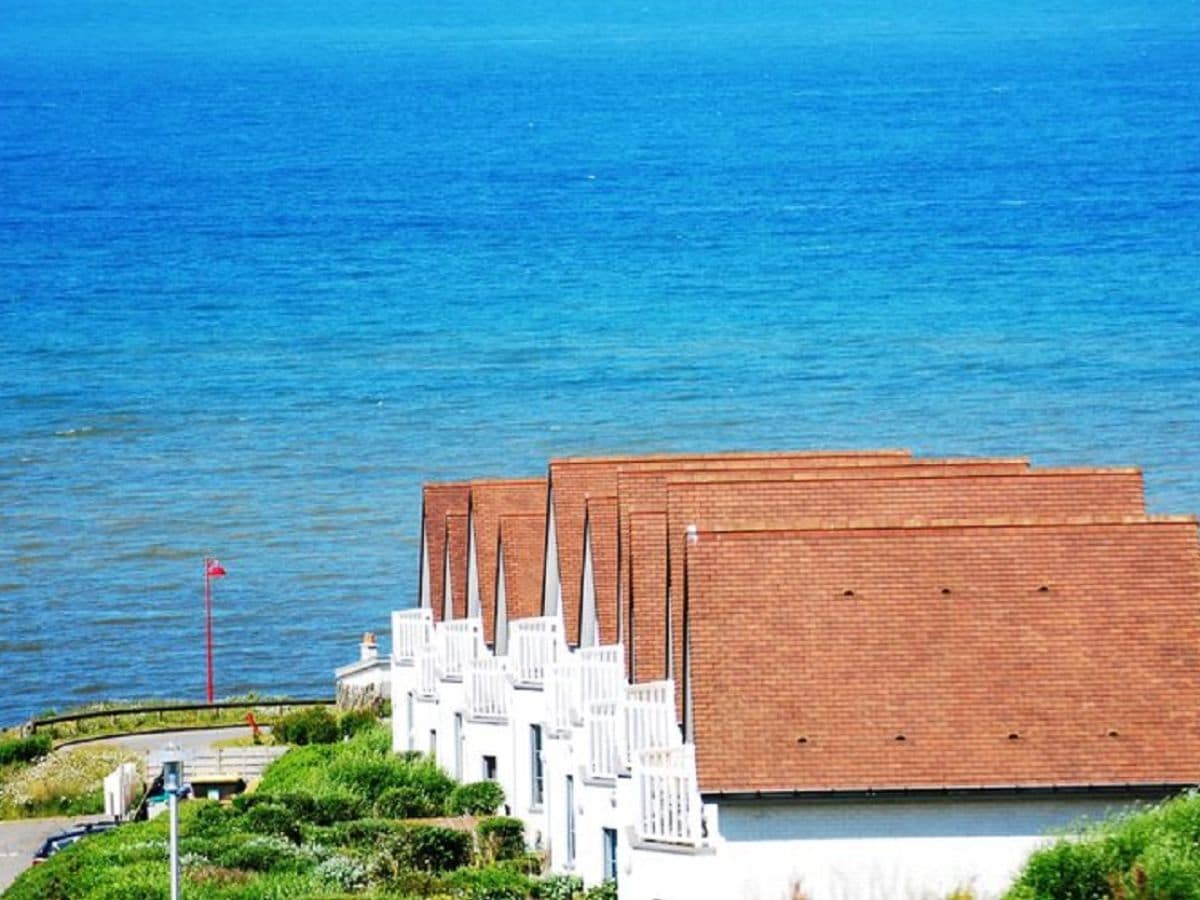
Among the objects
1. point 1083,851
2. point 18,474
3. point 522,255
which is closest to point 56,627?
point 18,474

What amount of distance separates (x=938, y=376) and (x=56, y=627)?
2014 inches

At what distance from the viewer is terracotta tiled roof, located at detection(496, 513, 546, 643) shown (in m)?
42.5

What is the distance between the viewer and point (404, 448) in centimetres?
9956

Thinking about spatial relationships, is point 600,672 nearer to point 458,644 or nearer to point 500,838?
point 500,838

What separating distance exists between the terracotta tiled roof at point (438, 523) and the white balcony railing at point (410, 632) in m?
0.25

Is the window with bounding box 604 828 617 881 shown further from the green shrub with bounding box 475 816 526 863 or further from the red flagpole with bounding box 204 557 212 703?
the red flagpole with bounding box 204 557 212 703

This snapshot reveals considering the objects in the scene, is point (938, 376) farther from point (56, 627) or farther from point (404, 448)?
point (56, 627)

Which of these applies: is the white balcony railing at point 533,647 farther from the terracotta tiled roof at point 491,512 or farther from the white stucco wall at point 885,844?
the white stucco wall at point 885,844

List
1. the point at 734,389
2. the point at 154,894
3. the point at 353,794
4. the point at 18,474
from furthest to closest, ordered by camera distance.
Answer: the point at 734,389 < the point at 18,474 < the point at 353,794 < the point at 154,894

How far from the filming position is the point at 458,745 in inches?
1786

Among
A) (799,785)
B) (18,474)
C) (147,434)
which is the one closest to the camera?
(799,785)

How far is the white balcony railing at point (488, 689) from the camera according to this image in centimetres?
4347

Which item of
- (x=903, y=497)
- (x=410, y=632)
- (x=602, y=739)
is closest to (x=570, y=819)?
(x=602, y=739)

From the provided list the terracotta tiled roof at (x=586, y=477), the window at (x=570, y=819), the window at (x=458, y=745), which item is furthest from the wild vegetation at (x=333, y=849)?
the terracotta tiled roof at (x=586, y=477)
